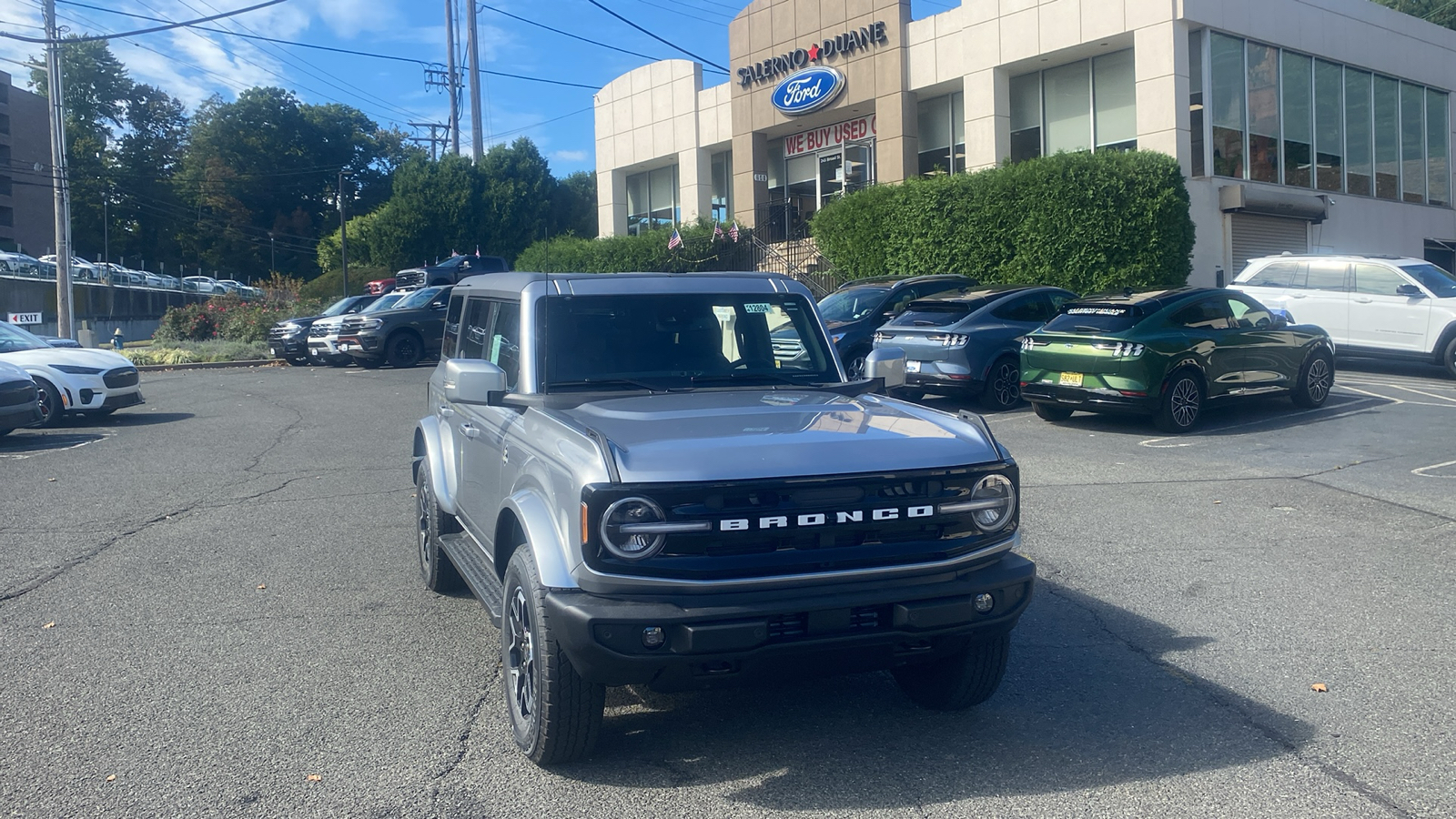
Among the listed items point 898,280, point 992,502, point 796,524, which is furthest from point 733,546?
point 898,280

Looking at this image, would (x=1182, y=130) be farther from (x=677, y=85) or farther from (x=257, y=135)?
(x=257, y=135)

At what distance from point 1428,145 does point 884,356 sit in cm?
3134

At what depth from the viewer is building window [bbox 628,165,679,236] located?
39.3 metres

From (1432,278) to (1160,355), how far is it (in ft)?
26.7

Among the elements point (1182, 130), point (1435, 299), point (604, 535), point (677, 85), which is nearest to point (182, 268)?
point (677, 85)

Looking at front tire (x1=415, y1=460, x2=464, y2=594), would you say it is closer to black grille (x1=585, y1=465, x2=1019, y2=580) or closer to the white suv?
black grille (x1=585, y1=465, x2=1019, y2=580)

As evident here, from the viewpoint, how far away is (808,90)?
3081cm

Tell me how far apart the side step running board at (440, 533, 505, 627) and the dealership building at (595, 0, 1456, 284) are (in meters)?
20.6

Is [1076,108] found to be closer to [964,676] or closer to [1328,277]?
[1328,277]

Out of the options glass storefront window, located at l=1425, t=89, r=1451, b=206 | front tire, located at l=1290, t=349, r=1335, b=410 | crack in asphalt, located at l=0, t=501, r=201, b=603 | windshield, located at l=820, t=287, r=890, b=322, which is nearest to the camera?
crack in asphalt, located at l=0, t=501, r=201, b=603

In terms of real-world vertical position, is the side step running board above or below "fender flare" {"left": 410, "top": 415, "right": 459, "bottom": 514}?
below

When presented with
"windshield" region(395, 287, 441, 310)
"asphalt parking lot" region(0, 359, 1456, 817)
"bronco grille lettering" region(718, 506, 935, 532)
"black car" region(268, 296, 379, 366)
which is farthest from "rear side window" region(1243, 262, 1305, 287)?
"black car" region(268, 296, 379, 366)

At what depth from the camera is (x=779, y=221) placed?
3347 centimetres

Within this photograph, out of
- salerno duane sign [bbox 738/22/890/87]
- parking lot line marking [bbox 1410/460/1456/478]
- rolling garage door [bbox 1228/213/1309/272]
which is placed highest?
salerno duane sign [bbox 738/22/890/87]
